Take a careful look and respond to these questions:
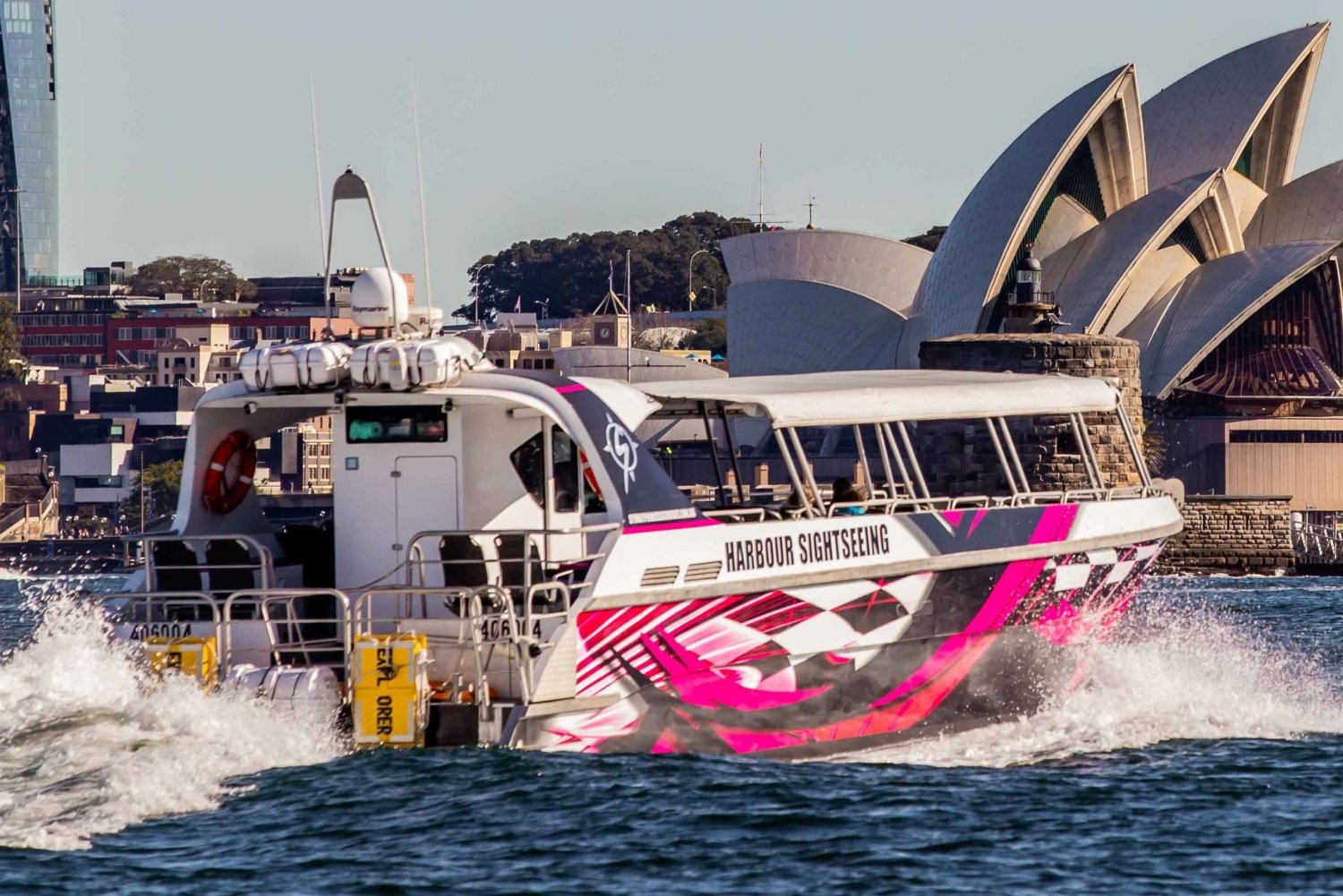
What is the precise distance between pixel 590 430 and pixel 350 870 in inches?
155

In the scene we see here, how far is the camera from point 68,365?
14888 centimetres

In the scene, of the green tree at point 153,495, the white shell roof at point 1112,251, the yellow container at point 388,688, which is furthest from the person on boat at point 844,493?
the green tree at point 153,495

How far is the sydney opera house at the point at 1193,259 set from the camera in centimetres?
6556

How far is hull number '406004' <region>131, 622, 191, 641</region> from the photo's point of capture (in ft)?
48.4

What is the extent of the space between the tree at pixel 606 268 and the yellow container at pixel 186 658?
467ft

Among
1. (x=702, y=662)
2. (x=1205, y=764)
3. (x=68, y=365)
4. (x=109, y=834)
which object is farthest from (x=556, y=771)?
(x=68, y=365)

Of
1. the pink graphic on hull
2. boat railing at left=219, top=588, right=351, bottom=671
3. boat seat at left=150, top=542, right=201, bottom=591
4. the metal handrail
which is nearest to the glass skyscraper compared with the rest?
boat seat at left=150, top=542, right=201, bottom=591

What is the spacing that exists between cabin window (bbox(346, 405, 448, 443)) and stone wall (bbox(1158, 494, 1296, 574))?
36752mm

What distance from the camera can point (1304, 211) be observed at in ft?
235

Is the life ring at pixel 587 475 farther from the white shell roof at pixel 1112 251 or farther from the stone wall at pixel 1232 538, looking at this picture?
the white shell roof at pixel 1112 251

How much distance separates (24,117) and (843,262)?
123 meters

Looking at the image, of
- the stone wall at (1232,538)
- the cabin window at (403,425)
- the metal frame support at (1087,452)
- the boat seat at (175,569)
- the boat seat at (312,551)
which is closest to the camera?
the cabin window at (403,425)

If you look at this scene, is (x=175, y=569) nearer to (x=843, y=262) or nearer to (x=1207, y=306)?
(x=1207, y=306)

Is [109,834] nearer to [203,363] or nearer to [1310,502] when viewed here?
[1310,502]
